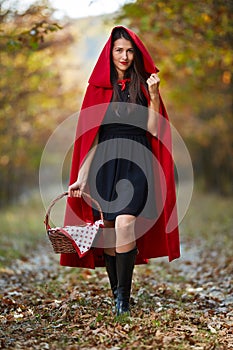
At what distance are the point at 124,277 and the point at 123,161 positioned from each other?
949 mm

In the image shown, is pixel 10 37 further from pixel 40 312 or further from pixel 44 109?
Answer: pixel 44 109

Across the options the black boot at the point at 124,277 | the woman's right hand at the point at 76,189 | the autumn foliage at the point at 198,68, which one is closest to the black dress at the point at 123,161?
the woman's right hand at the point at 76,189

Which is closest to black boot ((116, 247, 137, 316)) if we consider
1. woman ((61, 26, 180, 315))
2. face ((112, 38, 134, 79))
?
woman ((61, 26, 180, 315))

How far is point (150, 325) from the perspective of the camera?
14.7 ft

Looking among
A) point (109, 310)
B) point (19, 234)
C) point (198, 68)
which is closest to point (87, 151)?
point (109, 310)

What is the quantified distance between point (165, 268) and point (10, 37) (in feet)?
12.6

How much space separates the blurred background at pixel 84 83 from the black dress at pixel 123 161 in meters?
2.55

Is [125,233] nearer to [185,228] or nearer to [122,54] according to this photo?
[122,54]

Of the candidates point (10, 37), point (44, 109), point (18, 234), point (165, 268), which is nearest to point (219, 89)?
point (44, 109)

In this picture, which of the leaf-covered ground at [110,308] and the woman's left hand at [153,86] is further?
the woman's left hand at [153,86]

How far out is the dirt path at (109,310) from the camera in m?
4.20

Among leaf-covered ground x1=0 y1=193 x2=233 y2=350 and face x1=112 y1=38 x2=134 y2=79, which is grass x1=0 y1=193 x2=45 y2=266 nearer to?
leaf-covered ground x1=0 y1=193 x2=233 y2=350

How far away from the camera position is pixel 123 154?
4867mm

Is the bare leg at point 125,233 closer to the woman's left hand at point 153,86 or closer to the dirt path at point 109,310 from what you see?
the dirt path at point 109,310
